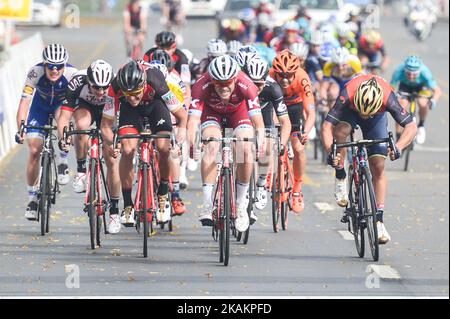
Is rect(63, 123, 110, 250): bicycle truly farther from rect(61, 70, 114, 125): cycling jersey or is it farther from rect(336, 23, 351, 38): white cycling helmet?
rect(336, 23, 351, 38): white cycling helmet

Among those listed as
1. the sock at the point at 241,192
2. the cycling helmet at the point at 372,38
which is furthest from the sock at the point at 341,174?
the cycling helmet at the point at 372,38

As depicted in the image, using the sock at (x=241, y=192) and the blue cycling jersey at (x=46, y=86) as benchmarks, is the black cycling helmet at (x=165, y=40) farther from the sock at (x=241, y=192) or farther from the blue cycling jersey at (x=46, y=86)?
the sock at (x=241, y=192)

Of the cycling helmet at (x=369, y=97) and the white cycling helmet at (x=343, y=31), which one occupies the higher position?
the white cycling helmet at (x=343, y=31)

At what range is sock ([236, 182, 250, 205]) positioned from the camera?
13.1 meters

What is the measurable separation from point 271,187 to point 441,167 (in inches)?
303

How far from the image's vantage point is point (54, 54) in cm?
1406

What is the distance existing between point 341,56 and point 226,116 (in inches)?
249

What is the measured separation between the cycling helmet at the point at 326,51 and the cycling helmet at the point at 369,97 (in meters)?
8.36

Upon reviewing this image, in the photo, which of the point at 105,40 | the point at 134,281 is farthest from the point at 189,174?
the point at 105,40

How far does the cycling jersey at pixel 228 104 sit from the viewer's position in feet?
42.6

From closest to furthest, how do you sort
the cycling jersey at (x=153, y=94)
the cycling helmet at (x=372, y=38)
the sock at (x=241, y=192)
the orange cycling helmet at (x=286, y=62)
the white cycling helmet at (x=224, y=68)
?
1. the white cycling helmet at (x=224, y=68)
2. the cycling jersey at (x=153, y=94)
3. the sock at (x=241, y=192)
4. the orange cycling helmet at (x=286, y=62)
5. the cycling helmet at (x=372, y=38)

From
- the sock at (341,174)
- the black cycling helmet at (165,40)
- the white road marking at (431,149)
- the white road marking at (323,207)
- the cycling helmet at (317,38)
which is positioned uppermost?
the cycling helmet at (317,38)

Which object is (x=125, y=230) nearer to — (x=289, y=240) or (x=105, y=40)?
(x=289, y=240)

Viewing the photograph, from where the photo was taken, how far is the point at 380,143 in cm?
1307
